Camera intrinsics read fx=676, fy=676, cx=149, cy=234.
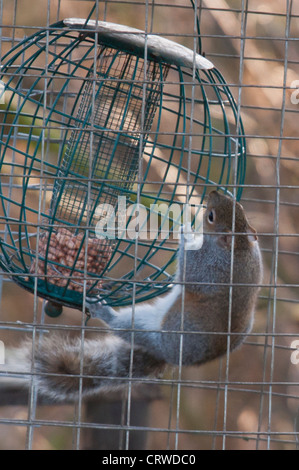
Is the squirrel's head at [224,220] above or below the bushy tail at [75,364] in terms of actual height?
above

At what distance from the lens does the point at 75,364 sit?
2820 millimetres

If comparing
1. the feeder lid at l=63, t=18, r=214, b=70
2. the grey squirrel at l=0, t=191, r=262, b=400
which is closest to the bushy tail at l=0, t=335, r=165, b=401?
the grey squirrel at l=0, t=191, r=262, b=400

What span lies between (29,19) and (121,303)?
9.59 feet

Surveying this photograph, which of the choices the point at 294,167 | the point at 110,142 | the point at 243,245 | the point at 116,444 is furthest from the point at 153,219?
the point at 294,167

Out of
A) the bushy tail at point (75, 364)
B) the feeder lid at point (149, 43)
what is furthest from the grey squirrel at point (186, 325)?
the feeder lid at point (149, 43)

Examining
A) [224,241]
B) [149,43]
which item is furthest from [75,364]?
[149,43]

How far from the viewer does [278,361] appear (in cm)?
490

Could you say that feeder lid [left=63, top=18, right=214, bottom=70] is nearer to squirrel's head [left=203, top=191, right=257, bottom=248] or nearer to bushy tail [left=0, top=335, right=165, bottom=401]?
squirrel's head [left=203, top=191, right=257, bottom=248]

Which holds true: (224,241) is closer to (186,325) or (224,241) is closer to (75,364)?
(186,325)

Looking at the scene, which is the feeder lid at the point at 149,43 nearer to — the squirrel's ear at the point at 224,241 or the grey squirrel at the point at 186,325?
the grey squirrel at the point at 186,325

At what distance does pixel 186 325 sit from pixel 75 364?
49 centimetres

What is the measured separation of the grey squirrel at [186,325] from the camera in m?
2.76

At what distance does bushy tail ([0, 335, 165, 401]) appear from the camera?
278 cm
